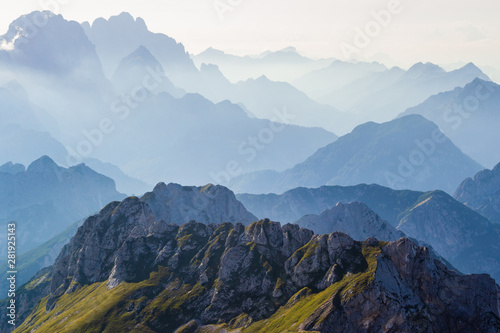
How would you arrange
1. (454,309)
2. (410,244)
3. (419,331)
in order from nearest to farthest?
(419,331) < (454,309) < (410,244)

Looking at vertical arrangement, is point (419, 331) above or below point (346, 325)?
below

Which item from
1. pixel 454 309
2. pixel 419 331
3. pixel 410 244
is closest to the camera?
pixel 419 331

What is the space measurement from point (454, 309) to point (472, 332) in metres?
9.42

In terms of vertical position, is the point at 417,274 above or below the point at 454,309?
above

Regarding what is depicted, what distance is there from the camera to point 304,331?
174 metres

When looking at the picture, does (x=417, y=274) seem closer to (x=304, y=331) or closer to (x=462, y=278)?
(x=462, y=278)

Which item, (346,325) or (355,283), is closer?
(346,325)

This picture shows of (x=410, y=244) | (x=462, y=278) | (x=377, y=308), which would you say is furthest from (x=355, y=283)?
(x=462, y=278)

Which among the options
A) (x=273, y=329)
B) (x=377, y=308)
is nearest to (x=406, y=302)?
(x=377, y=308)

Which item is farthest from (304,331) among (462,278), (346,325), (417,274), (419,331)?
(462,278)

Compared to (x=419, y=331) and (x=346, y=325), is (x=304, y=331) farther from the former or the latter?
(x=419, y=331)

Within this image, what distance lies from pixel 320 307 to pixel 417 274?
39437 mm

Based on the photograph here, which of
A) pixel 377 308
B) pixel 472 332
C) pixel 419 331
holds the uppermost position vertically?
pixel 377 308

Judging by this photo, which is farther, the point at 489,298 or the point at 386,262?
the point at 386,262
